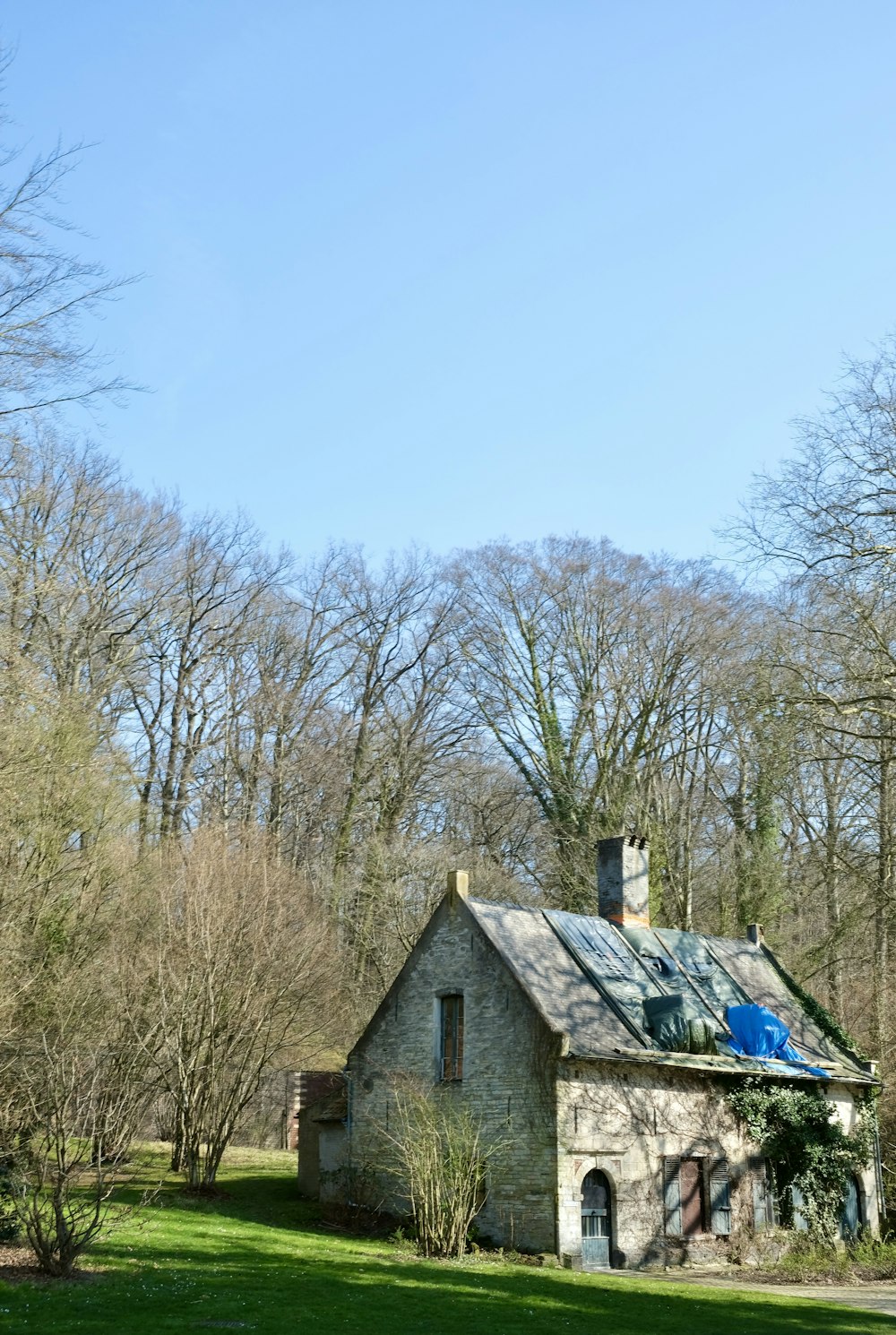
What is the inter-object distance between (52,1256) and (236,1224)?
6.84 m

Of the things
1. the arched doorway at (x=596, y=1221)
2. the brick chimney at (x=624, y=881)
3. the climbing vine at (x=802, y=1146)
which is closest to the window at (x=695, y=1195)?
the climbing vine at (x=802, y=1146)

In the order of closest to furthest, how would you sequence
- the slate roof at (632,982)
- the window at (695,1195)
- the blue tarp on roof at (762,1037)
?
1. the window at (695,1195)
2. the slate roof at (632,982)
3. the blue tarp on roof at (762,1037)

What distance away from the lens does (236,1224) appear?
21312 millimetres

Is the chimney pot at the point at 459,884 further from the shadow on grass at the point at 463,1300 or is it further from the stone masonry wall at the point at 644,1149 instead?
the shadow on grass at the point at 463,1300

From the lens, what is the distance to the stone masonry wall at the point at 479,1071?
20250 mm

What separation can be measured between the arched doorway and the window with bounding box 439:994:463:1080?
304 cm

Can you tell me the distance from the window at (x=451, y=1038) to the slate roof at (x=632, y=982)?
160 cm

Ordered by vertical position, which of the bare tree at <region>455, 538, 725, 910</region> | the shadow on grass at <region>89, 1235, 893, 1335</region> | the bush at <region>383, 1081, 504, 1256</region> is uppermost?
the bare tree at <region>455, 538, 725, 910</region>


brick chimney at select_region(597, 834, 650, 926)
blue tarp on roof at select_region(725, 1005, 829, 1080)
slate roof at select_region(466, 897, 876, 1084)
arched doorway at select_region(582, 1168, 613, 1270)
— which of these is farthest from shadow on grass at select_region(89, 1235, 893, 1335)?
brick chimney at select_region(597, 834, 650, 926)

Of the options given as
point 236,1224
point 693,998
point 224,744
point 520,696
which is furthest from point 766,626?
point 236,1224

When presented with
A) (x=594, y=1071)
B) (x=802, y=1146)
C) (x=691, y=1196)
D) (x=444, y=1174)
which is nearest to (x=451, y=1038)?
(x=594, y=1071)

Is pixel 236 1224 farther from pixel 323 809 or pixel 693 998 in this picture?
pixel 323 809

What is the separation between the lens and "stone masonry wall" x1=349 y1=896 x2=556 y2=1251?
2025 centimetres

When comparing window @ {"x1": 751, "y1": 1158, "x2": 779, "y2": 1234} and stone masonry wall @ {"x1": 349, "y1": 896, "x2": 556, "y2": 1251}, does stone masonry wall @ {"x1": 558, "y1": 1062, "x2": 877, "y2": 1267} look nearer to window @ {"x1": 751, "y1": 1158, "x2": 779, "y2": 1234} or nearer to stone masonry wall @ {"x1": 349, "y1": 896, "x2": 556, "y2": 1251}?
window @ {"x1": 751, "y1": 1158, "x2": 779, "y2": 1234}
